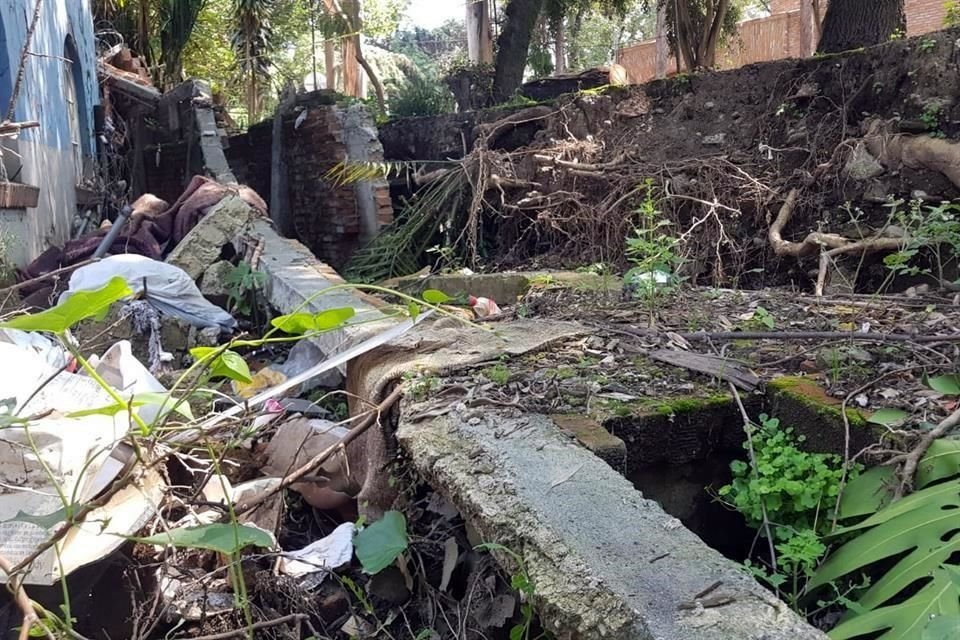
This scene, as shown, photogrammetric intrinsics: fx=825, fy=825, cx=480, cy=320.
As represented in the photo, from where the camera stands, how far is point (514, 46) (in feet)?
39.4

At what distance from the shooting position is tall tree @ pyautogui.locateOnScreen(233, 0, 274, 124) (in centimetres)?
1620

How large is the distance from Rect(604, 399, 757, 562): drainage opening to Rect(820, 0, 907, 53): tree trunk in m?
6.22

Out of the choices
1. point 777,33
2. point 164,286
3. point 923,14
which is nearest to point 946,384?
point 164,286

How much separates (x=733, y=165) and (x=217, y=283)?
392 cm

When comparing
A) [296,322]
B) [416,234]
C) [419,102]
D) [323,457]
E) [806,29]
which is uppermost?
[806,29]

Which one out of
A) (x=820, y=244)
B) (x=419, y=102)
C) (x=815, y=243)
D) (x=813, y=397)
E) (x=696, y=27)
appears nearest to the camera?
(x=813, y=397)

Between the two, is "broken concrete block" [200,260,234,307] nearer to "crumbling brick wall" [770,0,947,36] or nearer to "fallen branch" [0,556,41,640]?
"fallen branch" [0,556,41,640]

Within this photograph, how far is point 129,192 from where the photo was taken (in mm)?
11273

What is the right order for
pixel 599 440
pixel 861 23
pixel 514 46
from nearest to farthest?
1. pixel 599 440
2. pixel 861 23
3. pixel 514 46

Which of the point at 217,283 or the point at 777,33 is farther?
the point at 777,33

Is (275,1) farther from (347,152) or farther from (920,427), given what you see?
(920,427)

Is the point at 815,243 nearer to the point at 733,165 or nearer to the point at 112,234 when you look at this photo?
the point at 733,165

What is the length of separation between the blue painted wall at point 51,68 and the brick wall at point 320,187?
2144mm

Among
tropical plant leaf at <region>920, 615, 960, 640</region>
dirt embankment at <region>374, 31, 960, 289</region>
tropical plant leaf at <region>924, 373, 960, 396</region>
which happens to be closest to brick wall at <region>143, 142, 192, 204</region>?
dirt embankment at <region>374, 31, 960, 289</region>
